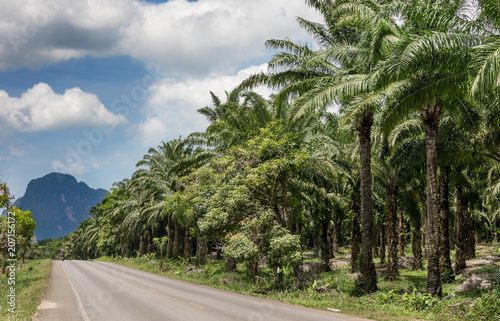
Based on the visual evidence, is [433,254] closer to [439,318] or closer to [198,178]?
[439,318]

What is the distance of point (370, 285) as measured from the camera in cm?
1639

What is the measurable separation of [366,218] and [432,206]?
338 centimetres

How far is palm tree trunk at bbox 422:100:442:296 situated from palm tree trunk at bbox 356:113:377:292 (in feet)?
9.39

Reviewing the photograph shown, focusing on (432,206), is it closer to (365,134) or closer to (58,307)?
(365,134)

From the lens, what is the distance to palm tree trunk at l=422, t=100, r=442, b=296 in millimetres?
13891

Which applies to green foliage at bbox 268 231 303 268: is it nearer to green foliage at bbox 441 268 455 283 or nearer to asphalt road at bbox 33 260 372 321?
asphalt road at bbox 33 260 372 321

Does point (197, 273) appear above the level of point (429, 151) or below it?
below

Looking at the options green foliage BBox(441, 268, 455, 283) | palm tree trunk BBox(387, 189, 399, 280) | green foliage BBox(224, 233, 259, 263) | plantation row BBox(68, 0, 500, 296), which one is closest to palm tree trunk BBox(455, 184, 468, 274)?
plantation row BBox(68, 0, 500, 296)

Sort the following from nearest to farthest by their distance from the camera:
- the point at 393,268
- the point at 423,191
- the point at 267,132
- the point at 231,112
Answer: the point at 267,132 < the point at 393,268 < the point at 231,112 < the point at 423,191

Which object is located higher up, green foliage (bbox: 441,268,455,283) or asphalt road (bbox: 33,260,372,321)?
asphalt road (bbox: 33,260,372,321)

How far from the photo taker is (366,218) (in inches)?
676

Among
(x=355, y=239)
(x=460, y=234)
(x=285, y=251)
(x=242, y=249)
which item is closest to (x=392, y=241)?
(x=355, y=239)

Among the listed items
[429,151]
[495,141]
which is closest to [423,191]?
[495,141]

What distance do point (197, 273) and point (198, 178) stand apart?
270 inches
